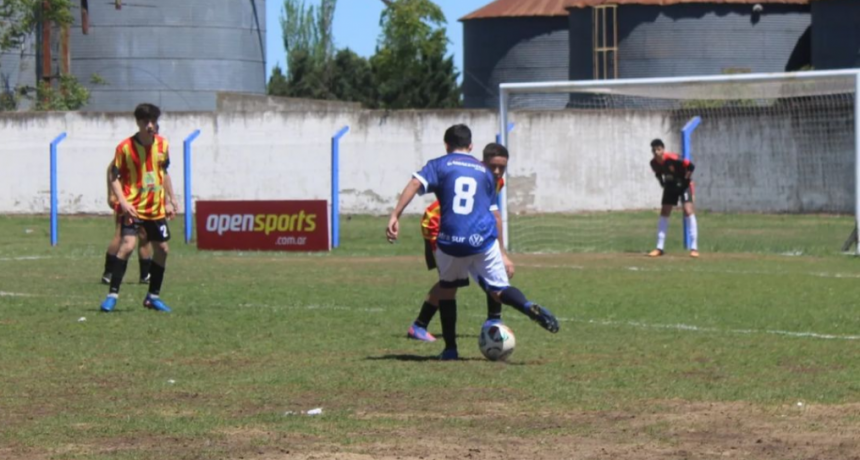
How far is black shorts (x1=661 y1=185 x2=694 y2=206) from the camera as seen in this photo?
23422 millimetres

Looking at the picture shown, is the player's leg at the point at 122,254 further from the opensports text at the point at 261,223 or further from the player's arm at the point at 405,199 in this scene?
the opensports text at the point at 261,223

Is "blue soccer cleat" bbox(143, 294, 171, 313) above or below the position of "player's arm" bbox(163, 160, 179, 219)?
below

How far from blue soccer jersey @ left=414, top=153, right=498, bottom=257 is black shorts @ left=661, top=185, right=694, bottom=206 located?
43.2ft

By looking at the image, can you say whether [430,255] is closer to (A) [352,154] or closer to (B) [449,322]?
(B) [449,322]

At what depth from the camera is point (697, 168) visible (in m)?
37.3

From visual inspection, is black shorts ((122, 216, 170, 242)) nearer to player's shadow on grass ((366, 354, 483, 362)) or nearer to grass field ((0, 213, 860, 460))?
grass field ((0, 213, 860, 460))

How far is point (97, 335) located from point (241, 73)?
4184 cm

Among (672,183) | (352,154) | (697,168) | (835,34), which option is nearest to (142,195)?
(672,183)

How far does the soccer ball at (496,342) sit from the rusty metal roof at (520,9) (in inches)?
1864

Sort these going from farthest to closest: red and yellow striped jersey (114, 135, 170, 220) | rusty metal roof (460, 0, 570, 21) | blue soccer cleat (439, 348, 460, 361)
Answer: rusty metal roof (460, 0, 570, 21) < red and yellow striped jersey (114, 135, 170, 220) < blue soccer cleat (439, 348, 460, 361)

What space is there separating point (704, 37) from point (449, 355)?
42.9m

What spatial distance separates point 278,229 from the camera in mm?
24969

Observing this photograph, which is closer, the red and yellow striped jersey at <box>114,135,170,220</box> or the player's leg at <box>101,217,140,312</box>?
the player's leg at <box>101,217,140,312</box>

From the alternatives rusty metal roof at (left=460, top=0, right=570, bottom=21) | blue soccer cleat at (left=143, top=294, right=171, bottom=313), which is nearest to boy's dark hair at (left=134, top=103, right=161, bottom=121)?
blue soccer cleat at (left=143, top=294, right=171, bottom=313)
